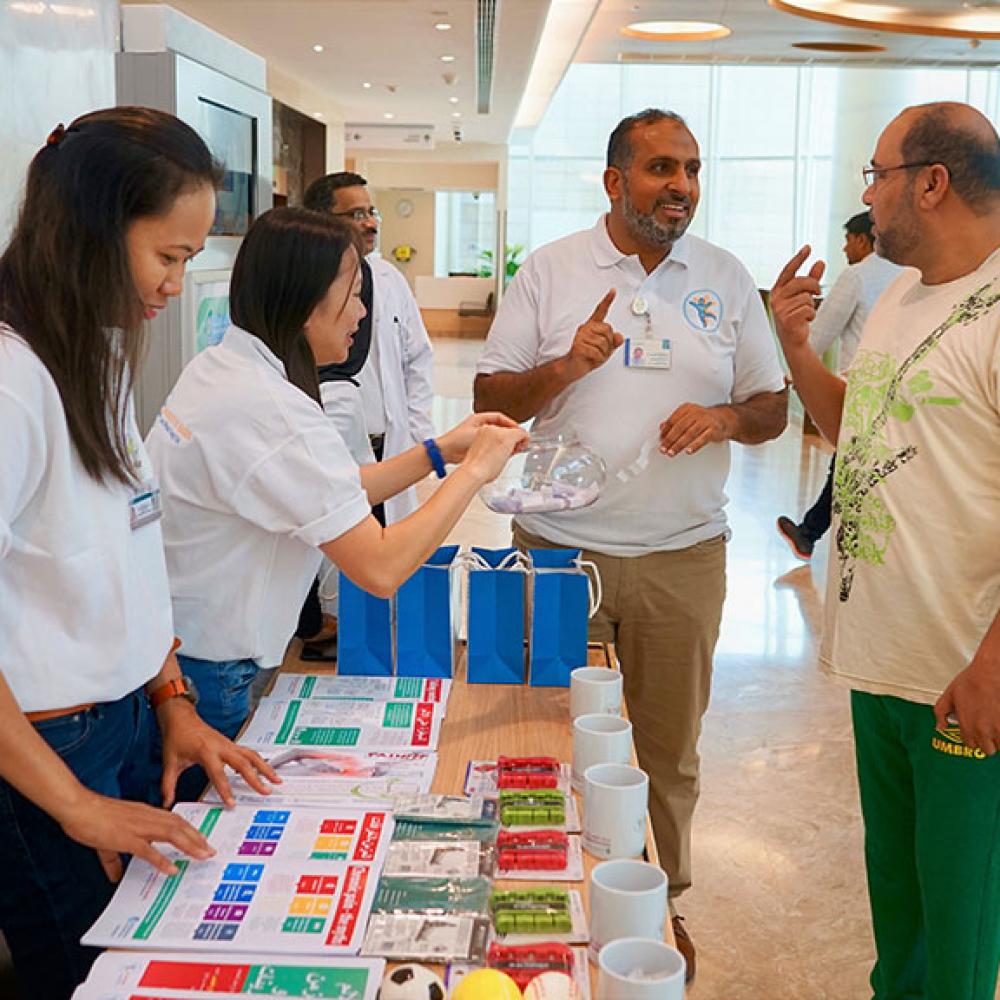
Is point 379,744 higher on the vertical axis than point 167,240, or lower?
lower

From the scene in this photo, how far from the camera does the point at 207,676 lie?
1.92 meters

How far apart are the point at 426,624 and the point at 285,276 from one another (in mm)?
663

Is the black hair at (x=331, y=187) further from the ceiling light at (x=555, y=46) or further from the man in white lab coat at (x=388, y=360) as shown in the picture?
the ceiling light at (x=555, y=46)

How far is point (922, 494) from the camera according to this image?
206cm

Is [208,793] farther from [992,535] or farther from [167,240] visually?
[992,535]

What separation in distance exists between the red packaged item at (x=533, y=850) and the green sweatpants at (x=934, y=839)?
801mm

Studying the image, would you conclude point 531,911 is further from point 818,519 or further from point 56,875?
point 818,519

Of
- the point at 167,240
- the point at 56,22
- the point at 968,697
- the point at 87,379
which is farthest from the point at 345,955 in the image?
the point at 56,22

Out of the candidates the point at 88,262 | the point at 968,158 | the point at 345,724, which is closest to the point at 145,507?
the point at 88,262

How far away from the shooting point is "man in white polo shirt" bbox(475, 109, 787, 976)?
2693 millimetres

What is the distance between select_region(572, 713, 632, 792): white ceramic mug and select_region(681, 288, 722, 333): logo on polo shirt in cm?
125

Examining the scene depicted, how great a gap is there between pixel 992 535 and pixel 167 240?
1.35 metres

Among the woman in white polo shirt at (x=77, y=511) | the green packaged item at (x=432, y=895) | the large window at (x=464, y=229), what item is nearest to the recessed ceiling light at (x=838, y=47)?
the woman in white polo shirt at (x=77, y=511)

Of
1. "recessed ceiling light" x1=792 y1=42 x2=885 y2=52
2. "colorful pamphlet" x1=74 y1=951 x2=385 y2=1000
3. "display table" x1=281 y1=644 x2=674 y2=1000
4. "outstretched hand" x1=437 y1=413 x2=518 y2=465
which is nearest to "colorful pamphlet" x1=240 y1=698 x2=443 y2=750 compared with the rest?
"display table" x1=281 y1=644 x2=674 y2=1000
